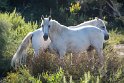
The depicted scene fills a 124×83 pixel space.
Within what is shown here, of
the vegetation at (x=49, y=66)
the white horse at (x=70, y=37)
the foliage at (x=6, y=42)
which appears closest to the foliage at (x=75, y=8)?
the vegetation at (x=49, y=66)

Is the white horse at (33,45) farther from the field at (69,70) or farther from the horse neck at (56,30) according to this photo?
the horse neck at (56,30)

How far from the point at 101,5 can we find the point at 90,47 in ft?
43.8

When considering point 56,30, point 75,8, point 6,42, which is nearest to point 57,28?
point 56,30

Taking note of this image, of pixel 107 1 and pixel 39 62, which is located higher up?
pixel 107 1

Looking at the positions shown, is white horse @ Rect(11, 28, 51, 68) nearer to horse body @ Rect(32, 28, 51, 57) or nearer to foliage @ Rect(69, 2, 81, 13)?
horse body @ Rect(32, 28, 51, 57)

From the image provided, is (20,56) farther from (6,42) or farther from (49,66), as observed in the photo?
(49,66)

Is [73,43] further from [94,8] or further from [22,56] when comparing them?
[94,8]

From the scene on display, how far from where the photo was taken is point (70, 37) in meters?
9.75

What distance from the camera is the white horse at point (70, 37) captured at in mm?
9500

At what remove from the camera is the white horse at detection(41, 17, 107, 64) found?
9.50 m

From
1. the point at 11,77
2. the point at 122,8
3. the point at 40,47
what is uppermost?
the point at 122,8

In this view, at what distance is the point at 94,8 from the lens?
77.2 ft

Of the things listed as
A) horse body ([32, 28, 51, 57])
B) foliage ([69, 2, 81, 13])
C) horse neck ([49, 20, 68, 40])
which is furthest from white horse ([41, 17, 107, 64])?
foliage ([69, 2, 81, 13])

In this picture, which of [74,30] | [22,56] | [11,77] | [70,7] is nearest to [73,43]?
[74,30]
